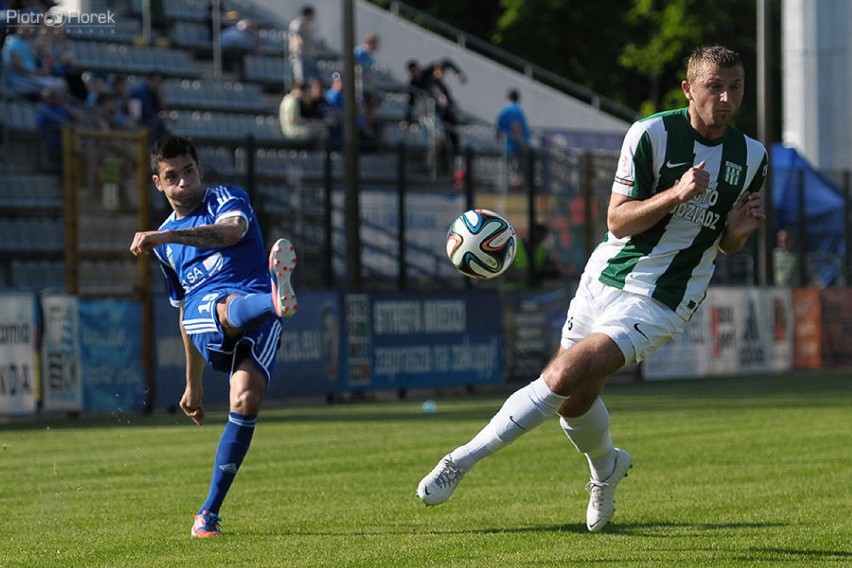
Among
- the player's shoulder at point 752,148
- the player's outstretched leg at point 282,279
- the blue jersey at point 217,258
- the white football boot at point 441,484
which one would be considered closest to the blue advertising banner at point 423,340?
the blue jersey at point 217,258

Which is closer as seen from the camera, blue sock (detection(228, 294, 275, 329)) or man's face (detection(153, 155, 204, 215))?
blue sock (detection(228, 294, 275, 329))

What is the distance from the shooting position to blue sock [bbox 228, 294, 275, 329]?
8.94 metres

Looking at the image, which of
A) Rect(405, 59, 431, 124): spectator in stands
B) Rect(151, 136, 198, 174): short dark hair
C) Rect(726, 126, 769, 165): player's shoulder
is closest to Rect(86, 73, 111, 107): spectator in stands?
Rect(405, 59, 431, 124): spectator in stands

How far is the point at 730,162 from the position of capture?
814 cm

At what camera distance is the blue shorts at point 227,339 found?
916 cm

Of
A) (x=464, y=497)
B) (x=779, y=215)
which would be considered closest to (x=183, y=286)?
(x=464, y=497)

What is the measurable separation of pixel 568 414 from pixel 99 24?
67.4 ft

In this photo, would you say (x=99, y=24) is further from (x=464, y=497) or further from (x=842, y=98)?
(x=464, y=497)

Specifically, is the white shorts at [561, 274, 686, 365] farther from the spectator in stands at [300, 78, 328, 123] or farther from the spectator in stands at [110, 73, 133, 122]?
the spectator in stands at [300, 78, 328, 123]

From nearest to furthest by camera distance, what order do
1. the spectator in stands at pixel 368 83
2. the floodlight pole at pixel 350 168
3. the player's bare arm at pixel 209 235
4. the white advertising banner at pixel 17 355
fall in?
the player's bare arm at pixel 209 235 → the white advertising banner at pixel 17 355 → the floodlight pole at pixel 350 168 → the spectator in stands at pixel 368 83

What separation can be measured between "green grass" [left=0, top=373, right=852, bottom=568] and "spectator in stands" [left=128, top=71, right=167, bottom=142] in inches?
305

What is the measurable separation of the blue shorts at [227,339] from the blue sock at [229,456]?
32 centimetres

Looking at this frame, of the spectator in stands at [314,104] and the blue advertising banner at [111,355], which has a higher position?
the spectator in stands at [314,104]

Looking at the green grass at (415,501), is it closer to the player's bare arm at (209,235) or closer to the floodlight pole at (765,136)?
the player's bare arm at (209,235)
